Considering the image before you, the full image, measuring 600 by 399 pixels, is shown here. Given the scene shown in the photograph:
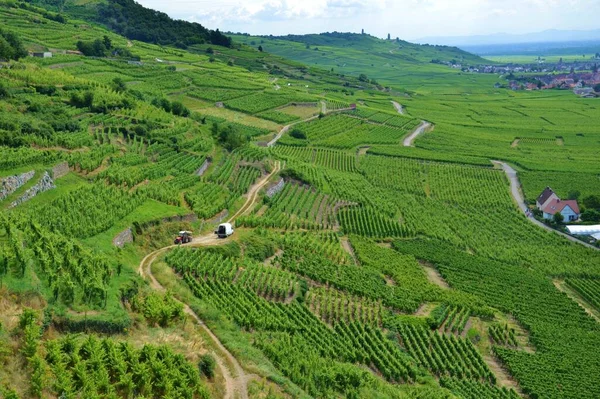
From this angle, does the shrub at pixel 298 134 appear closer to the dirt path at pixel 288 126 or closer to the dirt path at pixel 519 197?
the dirt path at pixel 288 126

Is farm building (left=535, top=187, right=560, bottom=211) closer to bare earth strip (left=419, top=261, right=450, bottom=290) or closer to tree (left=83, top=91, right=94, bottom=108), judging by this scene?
bare earth strip (left=419, top=261, right=450, bottom=290)

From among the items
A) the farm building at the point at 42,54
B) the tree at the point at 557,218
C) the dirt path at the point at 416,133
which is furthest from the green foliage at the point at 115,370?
the dirt path at the point at 416,133

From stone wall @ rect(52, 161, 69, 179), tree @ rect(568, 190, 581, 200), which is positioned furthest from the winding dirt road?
tree @ rect(568, 190, 581, 200)

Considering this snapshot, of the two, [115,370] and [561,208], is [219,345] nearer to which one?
[115,370]

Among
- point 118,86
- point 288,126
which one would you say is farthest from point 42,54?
point 288,126

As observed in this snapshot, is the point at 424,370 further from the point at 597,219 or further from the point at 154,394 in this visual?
the point at 597,219
